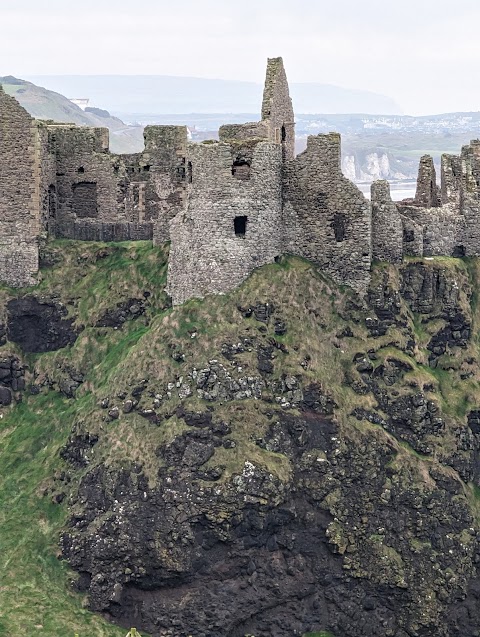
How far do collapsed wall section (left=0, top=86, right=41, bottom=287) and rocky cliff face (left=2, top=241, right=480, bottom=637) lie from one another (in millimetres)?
8690

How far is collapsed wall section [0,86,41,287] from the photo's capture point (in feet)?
228

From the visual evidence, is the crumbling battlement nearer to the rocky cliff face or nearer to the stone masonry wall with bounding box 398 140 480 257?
the stone masonry wall with bounding box 398 140 480 257

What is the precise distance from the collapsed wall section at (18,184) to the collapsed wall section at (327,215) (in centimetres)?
1465

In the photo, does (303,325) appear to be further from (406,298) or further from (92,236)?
(92,236)

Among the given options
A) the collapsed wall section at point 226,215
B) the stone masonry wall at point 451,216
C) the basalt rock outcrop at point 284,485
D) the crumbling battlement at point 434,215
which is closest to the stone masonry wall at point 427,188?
the crumbling battlement at point 434,215

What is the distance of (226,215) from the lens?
64.6m

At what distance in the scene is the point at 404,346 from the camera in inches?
2608

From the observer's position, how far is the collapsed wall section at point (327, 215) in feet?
217

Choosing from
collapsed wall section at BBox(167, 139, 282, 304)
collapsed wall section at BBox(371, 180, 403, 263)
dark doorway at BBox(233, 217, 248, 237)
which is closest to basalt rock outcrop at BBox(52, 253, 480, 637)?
collapsed wall section at BBox(167, 139, 282, 304)

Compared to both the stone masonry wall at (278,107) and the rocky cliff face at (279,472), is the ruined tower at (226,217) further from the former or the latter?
the stone masonry wall at (278,107)

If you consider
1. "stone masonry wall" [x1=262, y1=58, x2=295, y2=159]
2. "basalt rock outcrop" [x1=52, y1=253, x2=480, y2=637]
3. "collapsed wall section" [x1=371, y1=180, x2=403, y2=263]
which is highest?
"stone masonry wall" [x1=262, y1=58, x2=295, y2=159]

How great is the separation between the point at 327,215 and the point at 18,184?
705 inches

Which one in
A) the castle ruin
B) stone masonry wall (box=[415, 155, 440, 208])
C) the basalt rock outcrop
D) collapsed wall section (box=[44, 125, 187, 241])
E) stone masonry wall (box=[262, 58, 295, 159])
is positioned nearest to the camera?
the basalt rock outcrop

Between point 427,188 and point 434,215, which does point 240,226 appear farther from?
point 427,188
